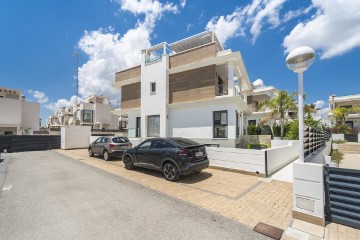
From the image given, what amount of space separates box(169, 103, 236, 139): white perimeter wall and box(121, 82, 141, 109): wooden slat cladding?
4204 millimetres

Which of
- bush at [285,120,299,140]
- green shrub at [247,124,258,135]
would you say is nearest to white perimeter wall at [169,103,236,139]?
bush at [285,120,299,140]

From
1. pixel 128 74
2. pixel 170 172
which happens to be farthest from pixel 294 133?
pixel 128 74

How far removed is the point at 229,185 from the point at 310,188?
116 inches

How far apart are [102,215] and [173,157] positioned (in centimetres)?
324

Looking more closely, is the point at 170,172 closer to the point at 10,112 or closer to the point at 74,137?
the point at 74,137

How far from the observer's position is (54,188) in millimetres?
6348

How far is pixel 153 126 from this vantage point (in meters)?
16.1

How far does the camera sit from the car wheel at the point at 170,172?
7020 mm

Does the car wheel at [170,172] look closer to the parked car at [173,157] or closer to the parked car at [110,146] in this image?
the parked car at [173,157]

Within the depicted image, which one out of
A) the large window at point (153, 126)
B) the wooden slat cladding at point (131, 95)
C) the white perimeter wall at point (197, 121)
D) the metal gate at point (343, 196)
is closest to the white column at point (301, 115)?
the metal gate at point (343, 196)

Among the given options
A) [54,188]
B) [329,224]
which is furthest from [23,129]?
[329,224]

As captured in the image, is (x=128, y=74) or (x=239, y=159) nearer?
(x=239, y=159)

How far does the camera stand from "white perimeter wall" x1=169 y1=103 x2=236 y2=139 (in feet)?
40.4

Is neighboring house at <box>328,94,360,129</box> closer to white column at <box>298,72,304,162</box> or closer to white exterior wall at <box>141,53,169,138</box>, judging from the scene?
white exterior wall at <box>141,53,169,138</box>
